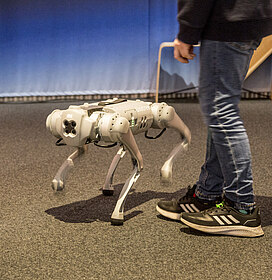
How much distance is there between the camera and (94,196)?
1533mm

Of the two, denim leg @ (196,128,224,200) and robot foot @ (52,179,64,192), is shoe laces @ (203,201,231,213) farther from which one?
robot foot @ (52,179,64,192)

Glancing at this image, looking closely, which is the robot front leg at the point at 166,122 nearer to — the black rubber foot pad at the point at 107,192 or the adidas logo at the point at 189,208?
the adidas logo at the point at 189,208

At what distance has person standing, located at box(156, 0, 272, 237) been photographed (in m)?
1.04

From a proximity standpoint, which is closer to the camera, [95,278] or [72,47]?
[95,278]

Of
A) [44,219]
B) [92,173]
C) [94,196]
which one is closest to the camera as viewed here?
[44,219]

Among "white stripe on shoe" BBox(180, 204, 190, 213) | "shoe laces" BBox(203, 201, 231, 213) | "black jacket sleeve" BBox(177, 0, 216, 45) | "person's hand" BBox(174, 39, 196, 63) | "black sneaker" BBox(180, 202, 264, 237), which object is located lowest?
"white stripe on shoe" BBox(180, 204, 190, 213)

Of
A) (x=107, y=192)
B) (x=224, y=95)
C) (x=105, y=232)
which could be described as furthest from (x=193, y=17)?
(x=107, y=192)

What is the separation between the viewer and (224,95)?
1.09m

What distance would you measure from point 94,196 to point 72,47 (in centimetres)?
333

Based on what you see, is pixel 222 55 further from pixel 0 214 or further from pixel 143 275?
pixel 0 214

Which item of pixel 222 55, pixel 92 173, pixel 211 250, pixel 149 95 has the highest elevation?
pixel 222 55

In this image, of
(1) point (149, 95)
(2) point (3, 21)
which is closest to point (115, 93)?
(1) point (149, 95)

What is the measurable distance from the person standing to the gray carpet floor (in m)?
0.06

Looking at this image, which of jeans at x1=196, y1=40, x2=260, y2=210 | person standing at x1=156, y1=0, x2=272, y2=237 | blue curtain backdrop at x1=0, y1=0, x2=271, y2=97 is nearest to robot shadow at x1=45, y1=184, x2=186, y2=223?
person standing at x1=156, y1=0, x2=272, y2=237
